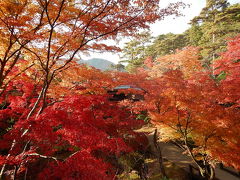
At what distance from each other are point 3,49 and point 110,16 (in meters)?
3.84

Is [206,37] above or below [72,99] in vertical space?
above

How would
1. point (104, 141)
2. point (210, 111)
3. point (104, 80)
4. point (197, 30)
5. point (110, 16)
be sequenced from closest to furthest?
point (110, 16), point (210, 111), point (104, 141), point (104, 80), point (197, 30)

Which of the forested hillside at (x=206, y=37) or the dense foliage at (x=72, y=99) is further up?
the forested hillside at (x=206, y=37)

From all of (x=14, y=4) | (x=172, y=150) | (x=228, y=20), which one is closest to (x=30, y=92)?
(x=14, y=4)

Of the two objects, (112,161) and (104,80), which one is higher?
(104,80)

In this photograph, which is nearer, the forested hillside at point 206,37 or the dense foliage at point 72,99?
the dense foliage at point 72,99

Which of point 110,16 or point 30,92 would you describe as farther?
point 30,92

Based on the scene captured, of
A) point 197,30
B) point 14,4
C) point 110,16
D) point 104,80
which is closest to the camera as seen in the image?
point 14,4

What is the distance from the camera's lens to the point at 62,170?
14.1ft

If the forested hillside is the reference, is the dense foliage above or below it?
below

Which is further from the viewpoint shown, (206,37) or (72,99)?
(206,37)

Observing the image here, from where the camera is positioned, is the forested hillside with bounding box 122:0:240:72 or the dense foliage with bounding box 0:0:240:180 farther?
the forested hillside with bounding box 122:0:240:72

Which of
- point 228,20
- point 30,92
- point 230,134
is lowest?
point 230,134

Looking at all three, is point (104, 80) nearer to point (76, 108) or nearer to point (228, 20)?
point (76, 108)
